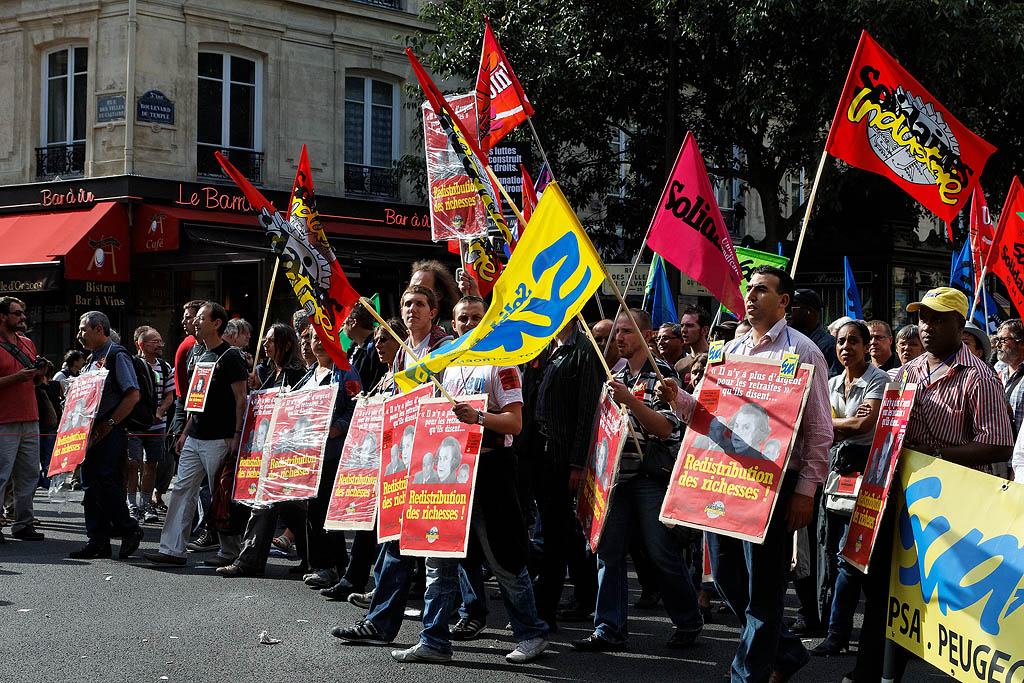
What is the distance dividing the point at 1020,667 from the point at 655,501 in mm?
2591

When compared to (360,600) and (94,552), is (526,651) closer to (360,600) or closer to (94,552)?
(360,600)

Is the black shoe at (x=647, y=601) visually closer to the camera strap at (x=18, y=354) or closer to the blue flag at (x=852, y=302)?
the blue flag at (x=852, y=302)

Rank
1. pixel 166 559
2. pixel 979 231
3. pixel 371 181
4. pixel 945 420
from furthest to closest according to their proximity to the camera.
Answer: pixel 371 181 < pixel 979 231 < pixel 166 559 < pixel 945 420

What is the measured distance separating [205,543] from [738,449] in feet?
21.2

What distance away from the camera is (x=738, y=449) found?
17.3ft

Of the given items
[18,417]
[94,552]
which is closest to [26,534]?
[18,417]

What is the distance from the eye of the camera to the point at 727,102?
18.5m

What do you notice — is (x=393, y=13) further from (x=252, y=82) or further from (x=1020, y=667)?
(x=1020, y=667)

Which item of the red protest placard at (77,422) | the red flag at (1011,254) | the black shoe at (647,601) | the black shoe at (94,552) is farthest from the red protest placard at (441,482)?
the black shoe at (94,552)

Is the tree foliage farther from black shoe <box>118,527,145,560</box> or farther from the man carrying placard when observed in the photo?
the man carrying placard

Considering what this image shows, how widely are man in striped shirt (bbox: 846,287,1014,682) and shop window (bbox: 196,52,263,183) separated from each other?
57.8 ft

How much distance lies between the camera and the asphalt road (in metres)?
6.05

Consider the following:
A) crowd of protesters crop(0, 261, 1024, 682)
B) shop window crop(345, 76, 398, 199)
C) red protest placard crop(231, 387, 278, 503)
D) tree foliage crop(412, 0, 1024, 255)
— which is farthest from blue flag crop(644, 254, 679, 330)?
shop window crop(345, 76, 398, 199)

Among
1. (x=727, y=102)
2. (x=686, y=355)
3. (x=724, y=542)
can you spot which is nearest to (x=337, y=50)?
(x=727, y=102)
